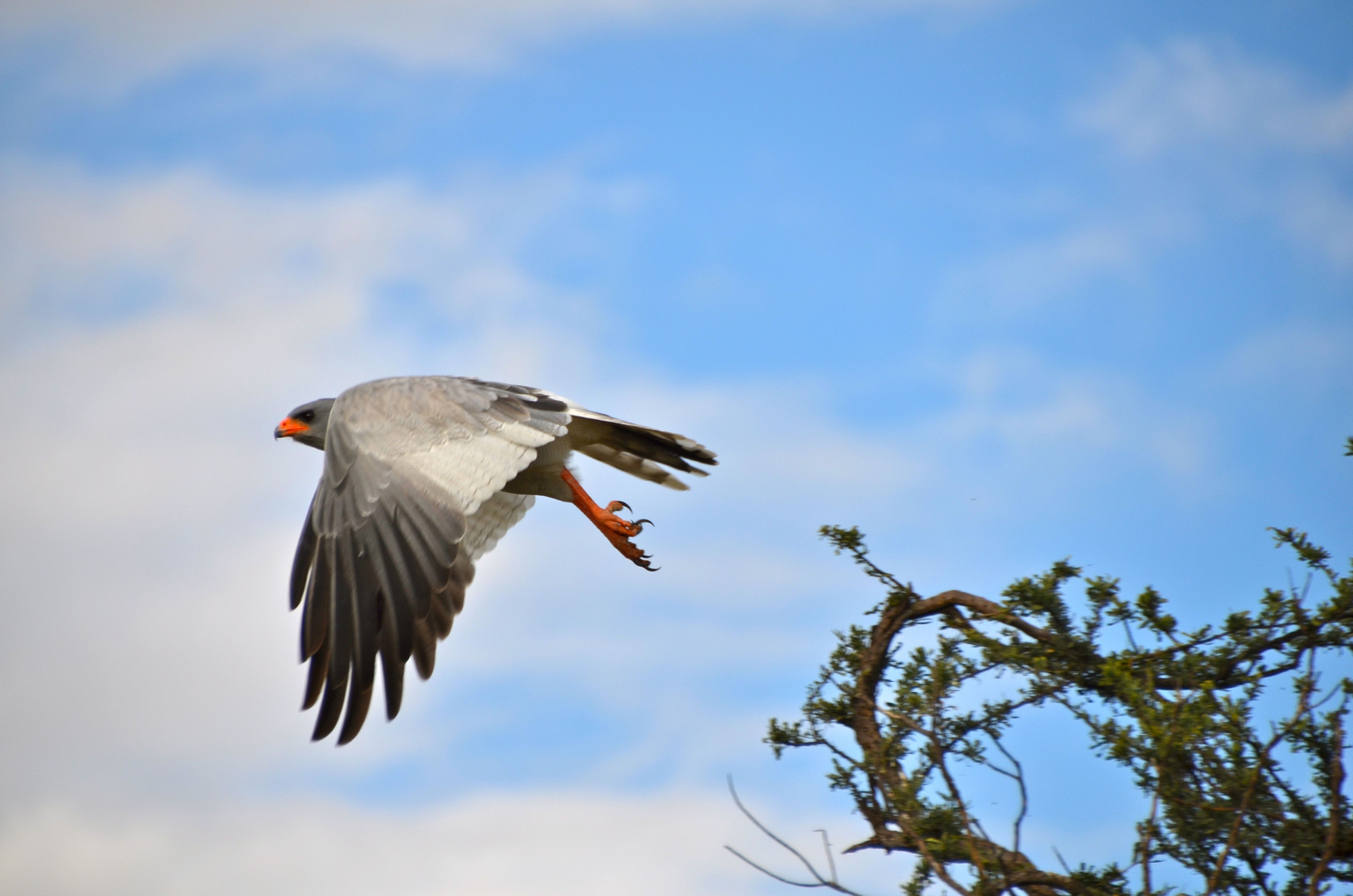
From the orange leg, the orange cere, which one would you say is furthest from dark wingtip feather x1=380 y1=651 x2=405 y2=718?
the orange cere

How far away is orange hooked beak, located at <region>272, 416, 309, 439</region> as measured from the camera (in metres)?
6.53

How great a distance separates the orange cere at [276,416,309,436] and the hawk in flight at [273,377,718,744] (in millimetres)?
1296

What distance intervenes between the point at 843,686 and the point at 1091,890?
3.58ft

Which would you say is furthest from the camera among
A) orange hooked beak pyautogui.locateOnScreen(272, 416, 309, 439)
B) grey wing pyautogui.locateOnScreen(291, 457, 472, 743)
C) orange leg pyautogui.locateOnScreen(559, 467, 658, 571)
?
orange hooked beak pyautogui.locateOnScreen(272, 416, 309, 439)

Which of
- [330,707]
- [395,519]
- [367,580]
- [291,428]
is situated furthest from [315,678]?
[291,428]

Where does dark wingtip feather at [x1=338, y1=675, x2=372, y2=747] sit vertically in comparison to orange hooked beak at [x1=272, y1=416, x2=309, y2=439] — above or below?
below

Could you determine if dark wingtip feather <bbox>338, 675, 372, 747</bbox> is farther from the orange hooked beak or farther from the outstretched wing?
the orange hooked beak

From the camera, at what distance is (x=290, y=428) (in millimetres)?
6531

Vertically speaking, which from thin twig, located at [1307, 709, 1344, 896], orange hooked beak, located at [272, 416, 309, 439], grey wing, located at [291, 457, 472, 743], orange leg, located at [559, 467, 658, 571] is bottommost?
thin twig, located at [1307, 709, 1344, 896]

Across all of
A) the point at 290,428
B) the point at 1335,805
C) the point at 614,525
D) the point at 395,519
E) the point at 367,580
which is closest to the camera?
the point at 1335,805

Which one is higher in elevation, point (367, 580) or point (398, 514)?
point (398, 514)

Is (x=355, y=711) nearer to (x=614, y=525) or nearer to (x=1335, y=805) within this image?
(x=614, y=525)

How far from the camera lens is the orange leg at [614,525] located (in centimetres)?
592

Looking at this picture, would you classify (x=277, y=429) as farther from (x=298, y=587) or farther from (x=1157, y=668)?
(x=1157, y=668)
